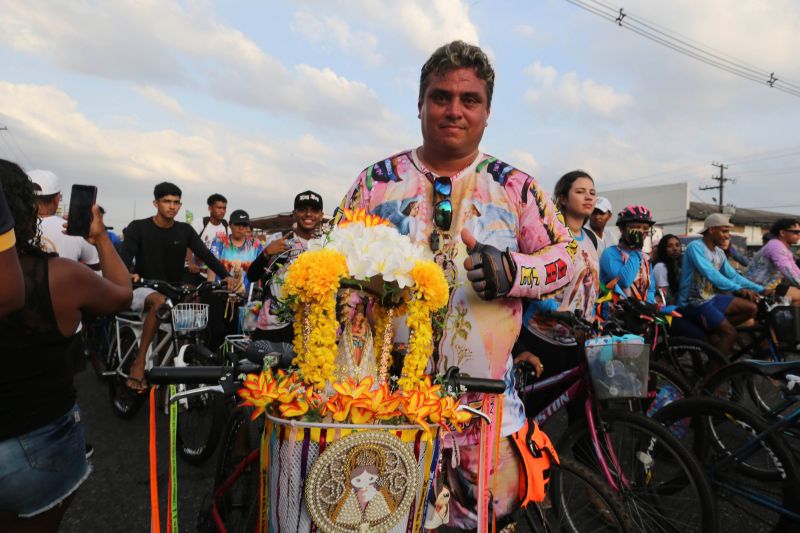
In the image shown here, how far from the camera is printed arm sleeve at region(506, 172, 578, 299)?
1855mm

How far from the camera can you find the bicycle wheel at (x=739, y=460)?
2865 mm

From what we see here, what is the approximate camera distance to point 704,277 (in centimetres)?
580

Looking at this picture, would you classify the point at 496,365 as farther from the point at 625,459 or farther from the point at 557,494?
the point at 625,459

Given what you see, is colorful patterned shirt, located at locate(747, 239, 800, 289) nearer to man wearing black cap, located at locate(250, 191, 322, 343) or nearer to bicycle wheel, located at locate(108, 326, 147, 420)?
man wearing black cap, located at locate(250, 191, 322, 343)

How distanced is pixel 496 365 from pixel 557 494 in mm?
1253

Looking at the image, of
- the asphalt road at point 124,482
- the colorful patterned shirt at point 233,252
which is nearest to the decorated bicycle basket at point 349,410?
the asphalt road at point 124,482

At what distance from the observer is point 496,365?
1.94m

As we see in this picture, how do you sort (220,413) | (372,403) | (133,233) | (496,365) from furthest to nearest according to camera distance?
(133,233) < (220,413) < (496,365) < (372,403)

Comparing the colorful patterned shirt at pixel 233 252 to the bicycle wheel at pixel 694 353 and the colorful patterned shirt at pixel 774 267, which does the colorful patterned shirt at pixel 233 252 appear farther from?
the colorful patterned shirt at pixel 774 267

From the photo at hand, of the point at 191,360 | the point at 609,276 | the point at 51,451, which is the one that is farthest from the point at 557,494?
the point at 191,360

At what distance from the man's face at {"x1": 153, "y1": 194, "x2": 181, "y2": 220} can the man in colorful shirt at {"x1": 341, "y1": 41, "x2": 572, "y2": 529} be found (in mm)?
4473

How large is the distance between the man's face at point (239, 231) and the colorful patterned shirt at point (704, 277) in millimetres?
5945

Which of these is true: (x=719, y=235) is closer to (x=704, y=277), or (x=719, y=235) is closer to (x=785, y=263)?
(x=704, y=277)

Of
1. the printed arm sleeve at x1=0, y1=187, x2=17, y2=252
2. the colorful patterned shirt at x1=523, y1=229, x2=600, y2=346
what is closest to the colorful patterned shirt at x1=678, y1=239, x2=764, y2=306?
the colorful patterned shirt at x1=523, y1=229, x2=600, y2=346
